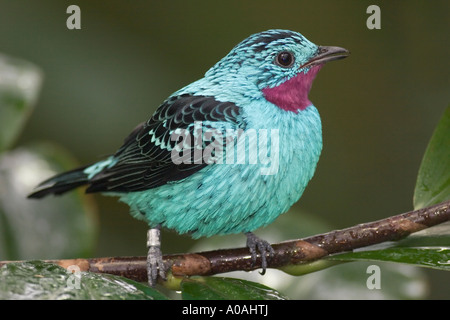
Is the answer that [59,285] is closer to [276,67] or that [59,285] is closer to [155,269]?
[155,269]

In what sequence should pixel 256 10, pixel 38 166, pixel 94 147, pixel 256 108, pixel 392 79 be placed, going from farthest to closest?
pixel 94 147 < pixel 392 79 < pixel 256 10 < pixel 38 166 < pixel 256 108

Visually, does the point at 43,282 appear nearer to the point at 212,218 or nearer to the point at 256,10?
the point at 212,218

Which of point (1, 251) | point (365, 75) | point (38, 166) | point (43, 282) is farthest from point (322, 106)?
point (43, 282)

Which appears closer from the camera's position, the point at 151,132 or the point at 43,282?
the point at 43,282

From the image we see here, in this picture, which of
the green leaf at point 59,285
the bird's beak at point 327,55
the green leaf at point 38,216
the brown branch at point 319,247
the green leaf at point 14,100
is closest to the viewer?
the green leaf at point 59,285

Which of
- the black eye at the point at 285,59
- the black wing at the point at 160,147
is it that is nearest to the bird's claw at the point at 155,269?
the black wing at the point at 160,147

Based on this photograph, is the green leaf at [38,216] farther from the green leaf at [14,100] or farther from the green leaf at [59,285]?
the green leaf at [59,285]

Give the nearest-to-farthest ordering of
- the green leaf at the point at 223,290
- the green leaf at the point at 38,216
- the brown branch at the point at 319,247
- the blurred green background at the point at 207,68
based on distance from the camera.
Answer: the green leaf at the point at 223,290, the brown branch at the point at 319,247, the green leaf at the point at 38,216, the blurred green background at the point at 207,68

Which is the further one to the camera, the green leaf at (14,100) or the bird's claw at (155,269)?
the green leaf at (14,100)

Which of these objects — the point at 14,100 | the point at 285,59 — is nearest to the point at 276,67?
the point at 285,59
